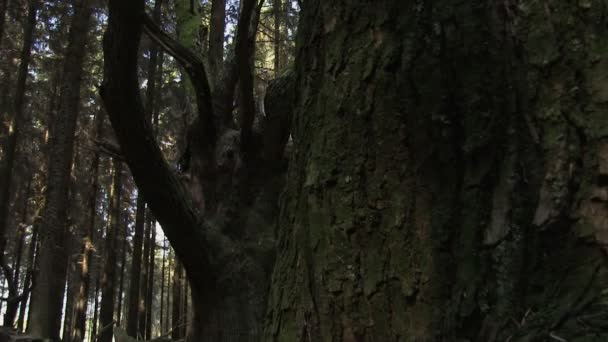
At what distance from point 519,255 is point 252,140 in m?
5.01

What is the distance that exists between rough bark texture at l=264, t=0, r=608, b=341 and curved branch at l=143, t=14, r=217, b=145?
270cm

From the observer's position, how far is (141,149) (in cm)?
435

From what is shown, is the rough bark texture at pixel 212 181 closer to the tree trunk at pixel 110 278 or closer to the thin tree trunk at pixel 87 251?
the tree trunk at pixel 110 278

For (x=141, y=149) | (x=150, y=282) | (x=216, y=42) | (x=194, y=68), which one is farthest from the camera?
(x=150, y=282)

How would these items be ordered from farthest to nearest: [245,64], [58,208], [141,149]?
[58,208] < [245,64] < [141,149]

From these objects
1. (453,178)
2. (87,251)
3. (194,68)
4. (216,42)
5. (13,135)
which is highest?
(13,135)

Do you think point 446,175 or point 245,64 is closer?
point 446,175

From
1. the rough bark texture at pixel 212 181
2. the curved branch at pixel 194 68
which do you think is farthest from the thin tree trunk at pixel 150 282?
the curved branch at pixel 194 68

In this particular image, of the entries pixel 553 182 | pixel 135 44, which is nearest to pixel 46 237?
pixel 135 44

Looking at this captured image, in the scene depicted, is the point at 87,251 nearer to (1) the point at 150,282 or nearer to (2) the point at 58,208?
(1) the point at 150,282

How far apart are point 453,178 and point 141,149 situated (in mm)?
3363

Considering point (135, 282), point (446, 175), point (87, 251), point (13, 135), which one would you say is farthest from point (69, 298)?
point (446, 175)

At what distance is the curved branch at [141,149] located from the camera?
3766 millimetres

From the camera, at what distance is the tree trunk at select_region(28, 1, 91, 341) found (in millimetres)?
10875
